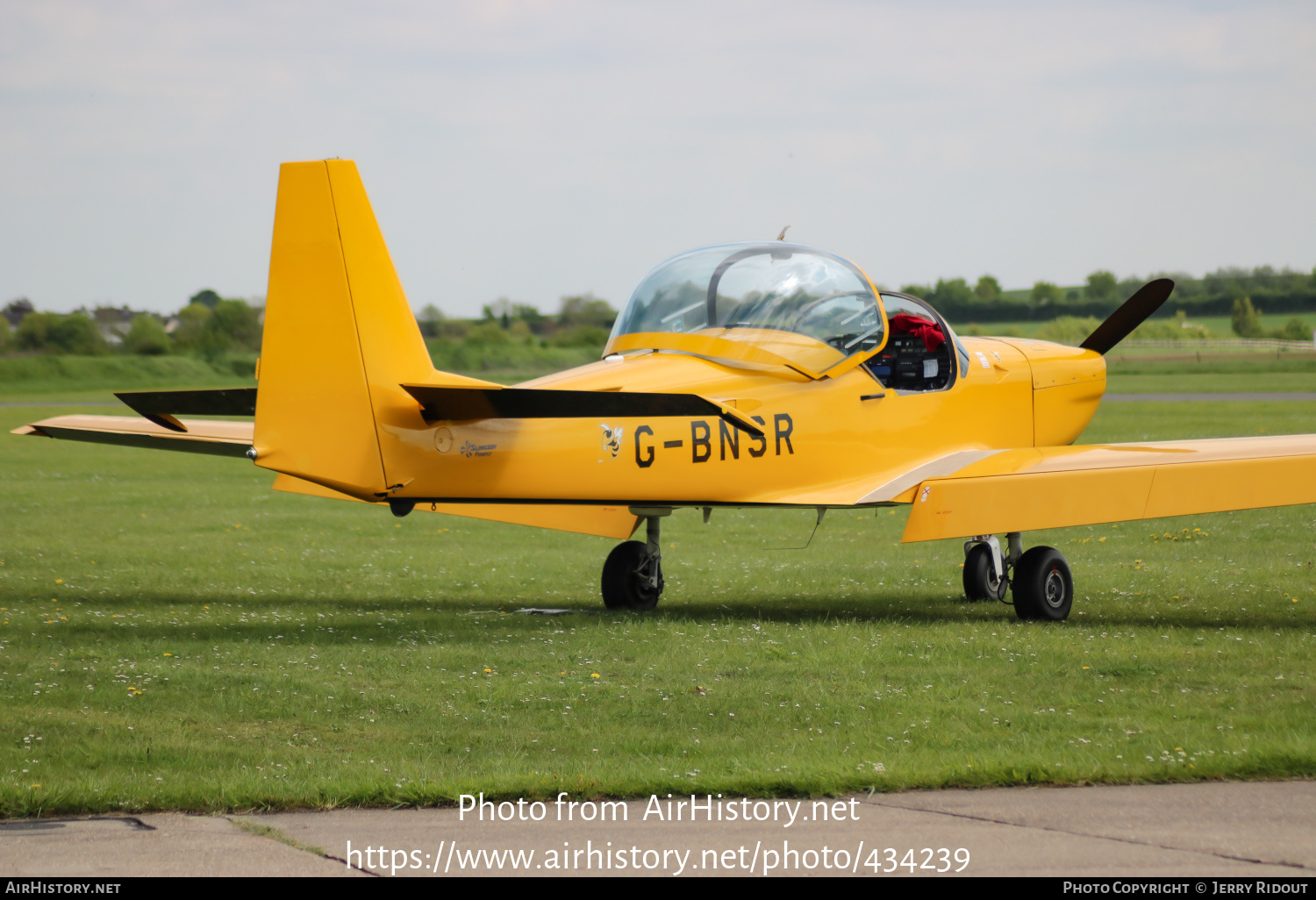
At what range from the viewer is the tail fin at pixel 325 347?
29.7ft

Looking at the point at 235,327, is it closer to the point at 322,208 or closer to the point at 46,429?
the point at 46,429

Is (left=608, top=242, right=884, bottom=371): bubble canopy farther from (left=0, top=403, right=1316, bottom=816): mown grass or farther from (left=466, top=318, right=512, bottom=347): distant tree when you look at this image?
(left=466, top=318, right=512, bottom=347): distant tree

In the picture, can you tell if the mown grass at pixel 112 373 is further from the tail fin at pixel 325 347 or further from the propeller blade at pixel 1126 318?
the tail fin at pixel 325 347

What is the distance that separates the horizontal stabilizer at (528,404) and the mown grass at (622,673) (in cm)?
174

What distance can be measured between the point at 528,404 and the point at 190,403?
261cm

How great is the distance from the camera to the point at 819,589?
13406mm

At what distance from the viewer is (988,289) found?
73.1 metres

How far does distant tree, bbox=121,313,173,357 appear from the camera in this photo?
155 ft

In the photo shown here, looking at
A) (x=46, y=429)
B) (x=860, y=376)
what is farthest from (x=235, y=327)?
(x=860, y=376)

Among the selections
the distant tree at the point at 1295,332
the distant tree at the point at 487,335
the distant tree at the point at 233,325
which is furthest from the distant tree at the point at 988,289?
the distant tree at the point at 233,325

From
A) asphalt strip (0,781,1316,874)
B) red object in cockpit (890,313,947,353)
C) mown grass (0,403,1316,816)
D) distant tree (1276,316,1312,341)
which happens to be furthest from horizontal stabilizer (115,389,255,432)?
distant tree (1276,316,1312,341)

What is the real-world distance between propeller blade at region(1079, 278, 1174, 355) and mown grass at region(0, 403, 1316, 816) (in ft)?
8.12
